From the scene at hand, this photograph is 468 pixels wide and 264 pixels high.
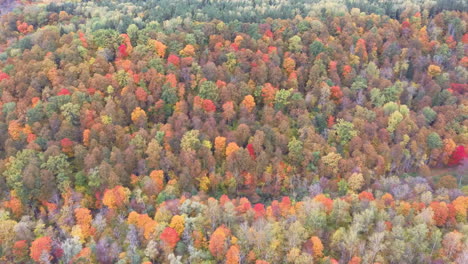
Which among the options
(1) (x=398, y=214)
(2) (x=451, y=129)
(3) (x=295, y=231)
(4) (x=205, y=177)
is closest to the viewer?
(3) (x=295, y=231)

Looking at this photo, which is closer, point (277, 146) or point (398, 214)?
point (398, 214)

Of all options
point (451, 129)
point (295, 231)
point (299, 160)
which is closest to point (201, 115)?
point (299, 160)

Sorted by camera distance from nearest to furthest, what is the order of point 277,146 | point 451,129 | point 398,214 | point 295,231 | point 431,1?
point 295,231 → point 398,214 → point 277,146 → point 451,129 → point 431,1

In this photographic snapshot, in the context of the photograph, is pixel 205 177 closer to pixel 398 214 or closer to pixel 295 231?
pixel 295 231

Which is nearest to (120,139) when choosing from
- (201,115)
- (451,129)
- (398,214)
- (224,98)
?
(201,115)

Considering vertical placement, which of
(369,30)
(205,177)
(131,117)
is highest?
(369,30)

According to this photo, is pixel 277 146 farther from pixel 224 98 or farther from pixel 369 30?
pixel 369 30

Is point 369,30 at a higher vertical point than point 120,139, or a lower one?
higher
